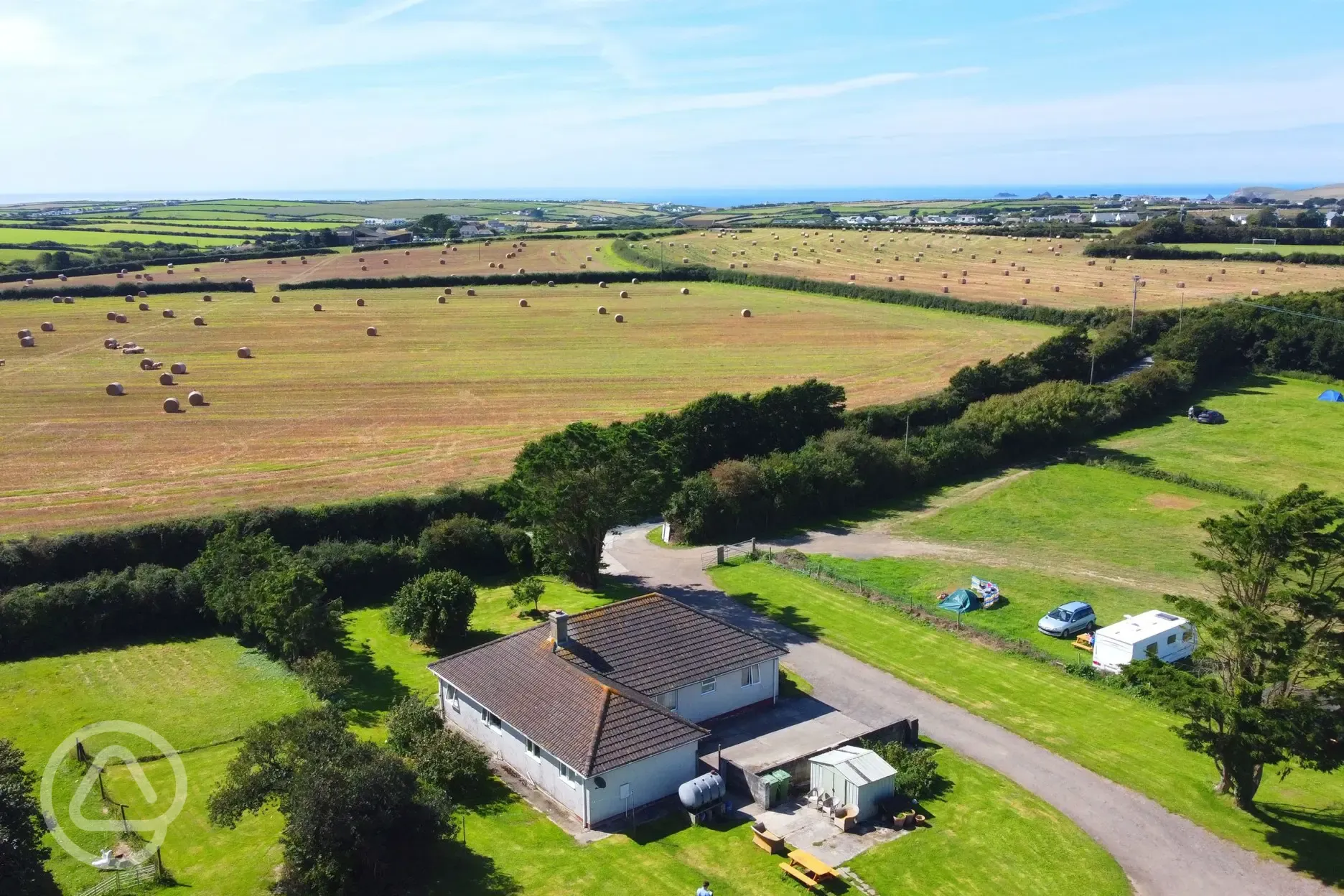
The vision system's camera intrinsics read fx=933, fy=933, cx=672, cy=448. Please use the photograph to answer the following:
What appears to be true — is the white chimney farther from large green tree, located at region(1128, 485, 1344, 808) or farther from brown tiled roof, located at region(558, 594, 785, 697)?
large green tree, located at region(1128, 485, 1344, 808)

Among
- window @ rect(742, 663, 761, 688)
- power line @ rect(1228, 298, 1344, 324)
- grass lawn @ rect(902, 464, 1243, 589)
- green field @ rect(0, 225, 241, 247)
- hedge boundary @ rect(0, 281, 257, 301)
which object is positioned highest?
green field @ rect(0, 225, 241, 247)

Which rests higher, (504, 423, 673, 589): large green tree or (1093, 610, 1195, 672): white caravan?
(504, 423, 673, 589): large green tree

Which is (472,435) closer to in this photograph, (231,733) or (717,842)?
(231,733)

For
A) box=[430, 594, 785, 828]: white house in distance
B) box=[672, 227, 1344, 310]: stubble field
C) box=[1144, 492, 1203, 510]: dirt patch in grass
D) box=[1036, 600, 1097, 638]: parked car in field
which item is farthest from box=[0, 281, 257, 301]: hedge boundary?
box=[1036, 600, 1097, 638]: parked car in field

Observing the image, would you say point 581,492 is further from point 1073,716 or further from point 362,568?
point 1073,716

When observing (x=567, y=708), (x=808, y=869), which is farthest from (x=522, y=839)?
(x=808, y=869)

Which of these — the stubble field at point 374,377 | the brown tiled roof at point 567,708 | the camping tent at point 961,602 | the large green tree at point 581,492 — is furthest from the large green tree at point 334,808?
the camping tent at point 961,602

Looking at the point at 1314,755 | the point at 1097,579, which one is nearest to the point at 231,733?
the point at 1314,755
